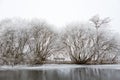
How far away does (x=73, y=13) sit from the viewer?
875 centimetres

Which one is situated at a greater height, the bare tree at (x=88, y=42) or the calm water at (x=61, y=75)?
the bare tree at (x=88, y=42)

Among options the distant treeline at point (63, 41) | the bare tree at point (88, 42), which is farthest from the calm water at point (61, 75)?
the bare tree at point (88, 42)

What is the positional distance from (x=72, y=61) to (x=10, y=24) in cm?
364

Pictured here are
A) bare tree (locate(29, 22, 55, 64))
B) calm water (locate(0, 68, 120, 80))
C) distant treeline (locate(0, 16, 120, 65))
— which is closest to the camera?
calm water (locate(0, 68, 120, 80))

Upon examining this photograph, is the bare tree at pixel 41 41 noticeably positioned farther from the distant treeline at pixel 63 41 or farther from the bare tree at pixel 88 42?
the bare tree at pixel 88 42

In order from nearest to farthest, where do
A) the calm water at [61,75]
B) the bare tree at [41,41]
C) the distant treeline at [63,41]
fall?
1. the calm water at [61,75]
2. the distant treeline at [63,41]
3. the bare tree at [41,41]

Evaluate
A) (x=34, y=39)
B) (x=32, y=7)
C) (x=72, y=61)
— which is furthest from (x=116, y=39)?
(x=32, y=7)

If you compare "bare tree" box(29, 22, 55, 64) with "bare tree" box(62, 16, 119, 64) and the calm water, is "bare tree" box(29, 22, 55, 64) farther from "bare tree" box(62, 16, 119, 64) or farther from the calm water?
the calm water

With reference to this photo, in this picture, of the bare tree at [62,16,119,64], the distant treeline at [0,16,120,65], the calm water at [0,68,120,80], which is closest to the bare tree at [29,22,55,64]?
the distant treeline at [0,16,120,65]

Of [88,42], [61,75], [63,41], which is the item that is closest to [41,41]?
[63,41]

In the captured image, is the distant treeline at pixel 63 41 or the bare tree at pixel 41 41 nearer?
the distant treeline at pixel 63 41

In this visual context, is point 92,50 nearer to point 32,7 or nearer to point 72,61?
point 72,61

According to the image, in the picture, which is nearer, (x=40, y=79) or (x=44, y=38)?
(x=40, y=79)

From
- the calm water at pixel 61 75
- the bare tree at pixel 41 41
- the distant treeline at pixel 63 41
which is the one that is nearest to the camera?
the calm water at pixel 61 75
